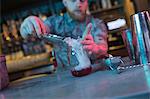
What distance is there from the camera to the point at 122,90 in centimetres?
75

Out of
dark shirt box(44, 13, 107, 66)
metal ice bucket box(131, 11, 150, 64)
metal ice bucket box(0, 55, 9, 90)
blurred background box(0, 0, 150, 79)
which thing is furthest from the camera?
blurred background box(0, 0, 150, 79)

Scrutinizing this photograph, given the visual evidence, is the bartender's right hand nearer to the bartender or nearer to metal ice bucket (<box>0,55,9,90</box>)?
the bartender

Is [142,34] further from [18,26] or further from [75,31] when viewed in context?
[18,26]

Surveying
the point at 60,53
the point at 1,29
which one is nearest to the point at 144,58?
the point at 60,53

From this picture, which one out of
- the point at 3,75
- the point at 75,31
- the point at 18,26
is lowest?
the point at 3,75

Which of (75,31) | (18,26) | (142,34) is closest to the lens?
(142,34)

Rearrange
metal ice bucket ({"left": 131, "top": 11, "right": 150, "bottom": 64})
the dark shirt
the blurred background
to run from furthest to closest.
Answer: the blurred background, the dark shirt, metal ice bucket ({"left": 131, "top": 11, "right": 150, "bottom": 64})

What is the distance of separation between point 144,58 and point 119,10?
115 inches

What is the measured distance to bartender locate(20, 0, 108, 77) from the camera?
133 centimetres

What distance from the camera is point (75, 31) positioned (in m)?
1.64

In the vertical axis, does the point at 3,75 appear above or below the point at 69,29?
below

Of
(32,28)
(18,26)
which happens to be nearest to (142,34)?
(32,28)

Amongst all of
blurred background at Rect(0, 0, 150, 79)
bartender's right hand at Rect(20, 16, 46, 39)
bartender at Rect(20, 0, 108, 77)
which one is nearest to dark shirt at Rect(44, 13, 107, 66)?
bartender at Rect(20, 0, 108, 77)

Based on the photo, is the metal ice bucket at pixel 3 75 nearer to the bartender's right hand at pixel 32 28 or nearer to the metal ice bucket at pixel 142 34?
the bartender's right hand at pixel 32 28
